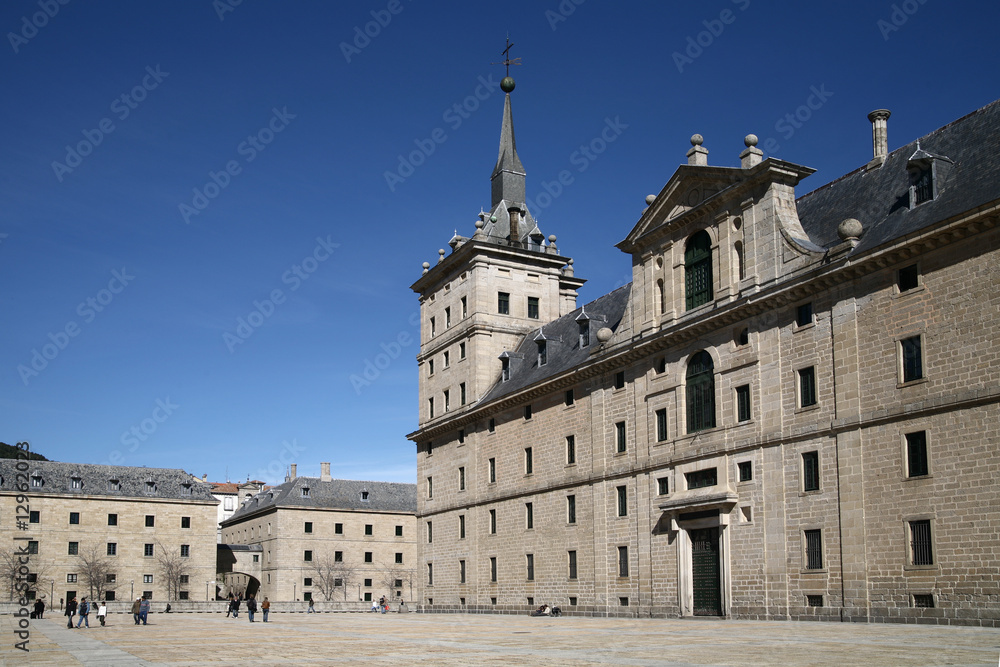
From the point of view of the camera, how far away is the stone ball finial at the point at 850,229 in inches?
1255

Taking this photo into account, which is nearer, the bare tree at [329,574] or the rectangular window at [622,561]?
the rectangular window at [622,561]

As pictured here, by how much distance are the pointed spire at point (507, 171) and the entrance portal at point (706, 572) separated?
32341 mm

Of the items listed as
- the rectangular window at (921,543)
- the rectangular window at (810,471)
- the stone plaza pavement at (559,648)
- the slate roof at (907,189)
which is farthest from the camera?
the rectangular window at (810,471)

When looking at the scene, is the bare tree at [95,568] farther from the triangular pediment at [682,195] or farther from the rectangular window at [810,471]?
the rectangular window at [810,471]

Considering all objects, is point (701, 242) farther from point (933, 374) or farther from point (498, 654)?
point (498, 654)

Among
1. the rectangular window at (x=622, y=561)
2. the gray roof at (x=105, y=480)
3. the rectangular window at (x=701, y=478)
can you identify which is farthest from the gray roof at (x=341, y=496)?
the rectangular window at (x=701, y=478)

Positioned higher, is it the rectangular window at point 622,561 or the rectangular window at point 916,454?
the rectangular window at point 916,454

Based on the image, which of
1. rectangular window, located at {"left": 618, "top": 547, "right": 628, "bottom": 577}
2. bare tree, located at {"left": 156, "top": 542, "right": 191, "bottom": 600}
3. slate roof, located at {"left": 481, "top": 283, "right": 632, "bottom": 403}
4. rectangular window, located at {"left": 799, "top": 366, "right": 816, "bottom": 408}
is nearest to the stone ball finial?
rectangular window, located at {"left": 799, "top": 366, "right": 816, "bottom": 408}

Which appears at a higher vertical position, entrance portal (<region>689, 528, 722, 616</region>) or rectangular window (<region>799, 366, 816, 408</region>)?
rectangular window (<region>799, 366, 816, 408</region>)

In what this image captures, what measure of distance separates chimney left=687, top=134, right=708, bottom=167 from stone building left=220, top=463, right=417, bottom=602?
6094cm

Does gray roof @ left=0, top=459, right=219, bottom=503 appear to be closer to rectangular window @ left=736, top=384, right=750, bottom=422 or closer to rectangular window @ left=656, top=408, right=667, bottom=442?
rectangular window @ left=656, top=408, right=667, bottom=442

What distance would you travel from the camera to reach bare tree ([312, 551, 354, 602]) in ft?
293

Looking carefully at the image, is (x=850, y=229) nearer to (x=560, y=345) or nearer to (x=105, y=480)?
(x=560, y=345)

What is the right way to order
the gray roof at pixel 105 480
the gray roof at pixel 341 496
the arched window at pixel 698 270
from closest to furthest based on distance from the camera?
the arched window at pixel 698 270, the gray roof at pixel 105 480, the gray roof at pixel 341 496
